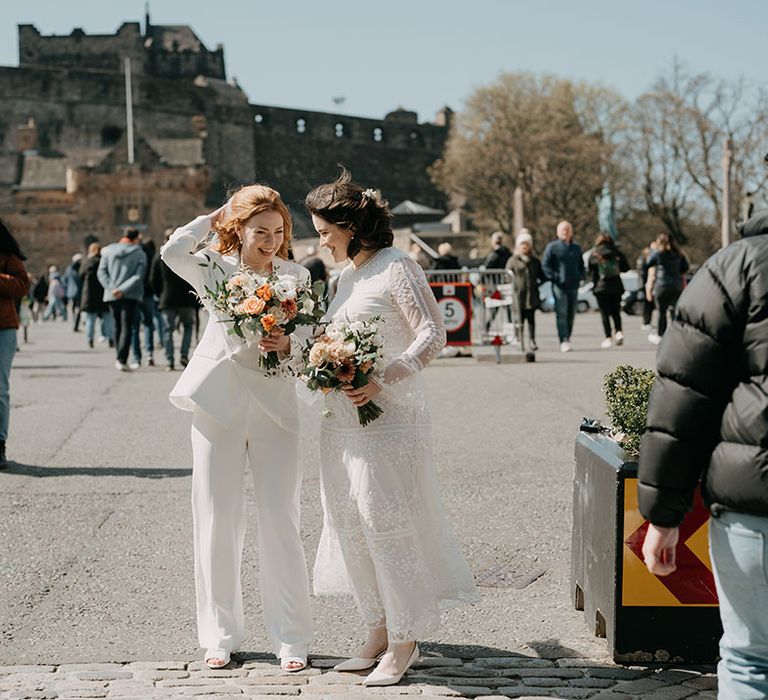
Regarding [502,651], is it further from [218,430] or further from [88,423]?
[88,423]

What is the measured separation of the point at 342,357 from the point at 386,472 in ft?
1.50

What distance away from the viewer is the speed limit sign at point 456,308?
56.9 ft

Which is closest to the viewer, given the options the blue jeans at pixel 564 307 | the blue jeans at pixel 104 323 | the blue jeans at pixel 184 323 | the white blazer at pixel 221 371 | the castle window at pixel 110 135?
the white blazer at pixel 221 371

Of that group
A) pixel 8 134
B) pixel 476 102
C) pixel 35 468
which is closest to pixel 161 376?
pixel 35 468

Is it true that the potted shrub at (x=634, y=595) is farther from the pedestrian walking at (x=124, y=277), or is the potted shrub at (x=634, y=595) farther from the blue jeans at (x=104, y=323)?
the blue jeans at (x=104, y=323)

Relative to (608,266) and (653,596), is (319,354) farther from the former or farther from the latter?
(608,266)

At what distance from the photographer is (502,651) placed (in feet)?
16.7

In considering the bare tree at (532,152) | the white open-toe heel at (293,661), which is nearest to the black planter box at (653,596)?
the white open-toe heel at (293,661)

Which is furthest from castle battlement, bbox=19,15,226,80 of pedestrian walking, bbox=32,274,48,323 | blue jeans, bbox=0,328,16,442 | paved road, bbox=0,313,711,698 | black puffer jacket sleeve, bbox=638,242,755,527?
black puffer jacket sleeve, bbox=638,242,755,527

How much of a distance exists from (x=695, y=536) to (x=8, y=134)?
76538mm

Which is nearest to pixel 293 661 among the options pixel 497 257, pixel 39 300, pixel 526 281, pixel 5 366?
pixel 5 366

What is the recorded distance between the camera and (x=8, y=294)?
885 cm

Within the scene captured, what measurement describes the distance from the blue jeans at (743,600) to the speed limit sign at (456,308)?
45.5 ft

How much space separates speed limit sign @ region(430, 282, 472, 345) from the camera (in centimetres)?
1734
